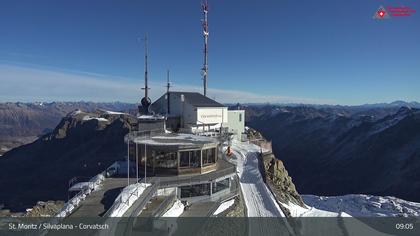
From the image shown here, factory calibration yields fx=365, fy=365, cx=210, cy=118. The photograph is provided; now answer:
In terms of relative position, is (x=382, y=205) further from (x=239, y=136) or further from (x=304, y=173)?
(x=304, y=173)

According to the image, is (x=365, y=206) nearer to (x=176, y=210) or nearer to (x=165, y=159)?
(x=165, y=159)

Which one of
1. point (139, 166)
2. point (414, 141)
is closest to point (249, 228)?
point (139, 166)

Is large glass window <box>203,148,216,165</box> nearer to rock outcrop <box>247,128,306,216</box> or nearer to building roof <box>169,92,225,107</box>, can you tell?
rock outcrop <box>247,128,306,216</box>

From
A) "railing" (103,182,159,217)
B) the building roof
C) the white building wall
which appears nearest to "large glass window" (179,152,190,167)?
"railing" (103,182,159,217)

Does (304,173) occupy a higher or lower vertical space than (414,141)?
lower

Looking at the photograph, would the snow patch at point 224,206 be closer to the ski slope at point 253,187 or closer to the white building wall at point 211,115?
the ski slope at point 253,187

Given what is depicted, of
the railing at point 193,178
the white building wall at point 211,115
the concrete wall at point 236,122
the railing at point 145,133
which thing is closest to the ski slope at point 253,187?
the railing at point 193,178
